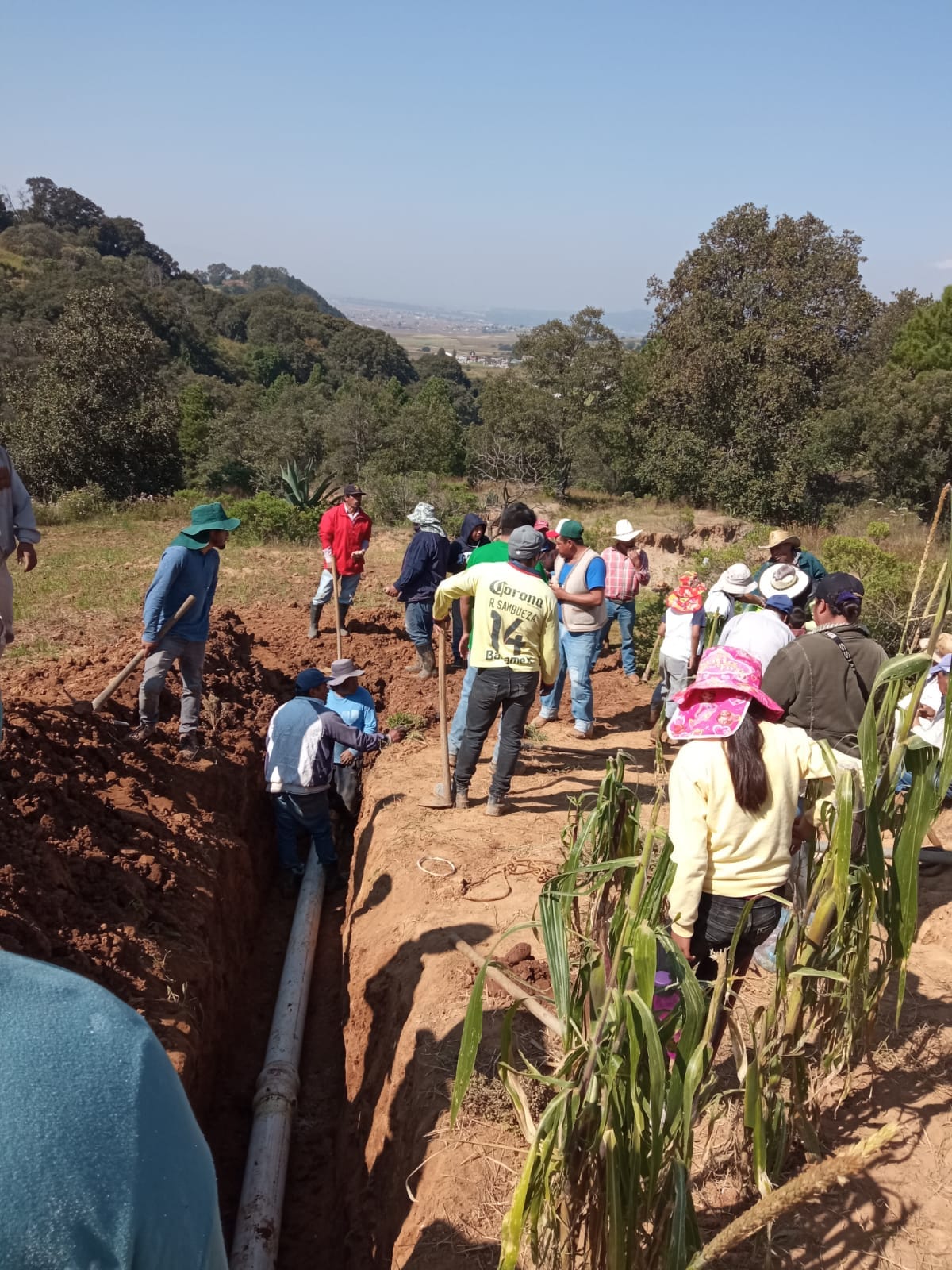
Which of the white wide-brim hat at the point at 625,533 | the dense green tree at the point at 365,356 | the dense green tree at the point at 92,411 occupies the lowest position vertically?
the white wide-brim hat at the point at 625,533

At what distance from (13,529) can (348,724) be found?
255 centimetres

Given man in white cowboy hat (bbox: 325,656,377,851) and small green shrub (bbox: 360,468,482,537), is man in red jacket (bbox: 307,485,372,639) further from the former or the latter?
small green shrub (bbox: 360,468,482,537)

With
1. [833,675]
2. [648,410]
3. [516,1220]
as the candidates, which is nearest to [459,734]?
[833,675]

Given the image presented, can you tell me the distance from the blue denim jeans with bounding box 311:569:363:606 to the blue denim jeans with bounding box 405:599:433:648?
3.69 feet

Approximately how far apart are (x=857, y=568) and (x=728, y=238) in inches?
739

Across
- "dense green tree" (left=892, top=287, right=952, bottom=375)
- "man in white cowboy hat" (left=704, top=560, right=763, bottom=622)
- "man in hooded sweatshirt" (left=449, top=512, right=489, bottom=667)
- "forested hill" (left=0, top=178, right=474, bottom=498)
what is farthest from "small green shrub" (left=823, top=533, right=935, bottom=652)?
"dense green tree" (left=892, top=287, right=952, bottom=375)

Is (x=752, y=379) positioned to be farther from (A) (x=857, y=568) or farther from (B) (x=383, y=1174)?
(B) (x=383, y=1174)

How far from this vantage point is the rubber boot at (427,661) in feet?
28.1

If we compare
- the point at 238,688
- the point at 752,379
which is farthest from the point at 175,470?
the point at 238,688

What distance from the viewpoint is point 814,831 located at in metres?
3.14

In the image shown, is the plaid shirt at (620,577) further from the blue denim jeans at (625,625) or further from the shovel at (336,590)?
the shovel at (336,590)

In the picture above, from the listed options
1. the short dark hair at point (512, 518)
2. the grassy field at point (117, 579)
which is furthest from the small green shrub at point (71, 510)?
the short dark hair at point (512, 518)

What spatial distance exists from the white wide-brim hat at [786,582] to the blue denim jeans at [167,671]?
A: 12.8 ft

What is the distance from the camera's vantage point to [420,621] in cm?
836
